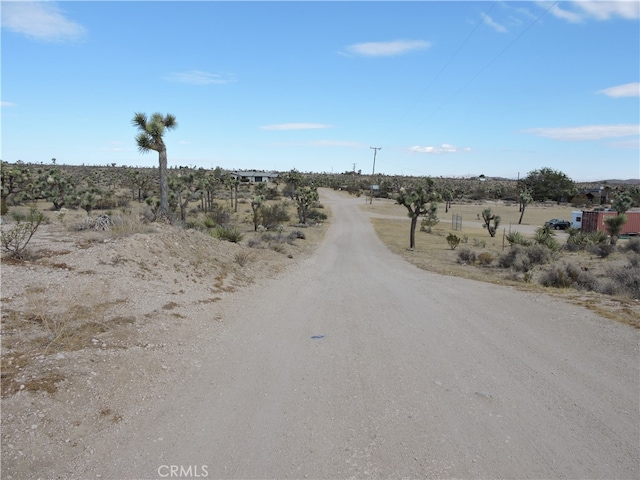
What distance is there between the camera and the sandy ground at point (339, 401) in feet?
16.4

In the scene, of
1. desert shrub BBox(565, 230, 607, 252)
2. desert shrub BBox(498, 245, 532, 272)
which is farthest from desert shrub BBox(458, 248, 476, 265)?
desert shrub BBox(565, 230, 607, 252)

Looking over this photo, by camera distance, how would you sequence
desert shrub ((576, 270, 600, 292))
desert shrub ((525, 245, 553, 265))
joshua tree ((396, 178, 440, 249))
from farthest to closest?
joshua tree ((396, 178, 440, 249)) < desert shrub ((525, 245, 553, 265)) < desert shrub ((576, 270, 600, 292))

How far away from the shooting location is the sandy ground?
4984 mm

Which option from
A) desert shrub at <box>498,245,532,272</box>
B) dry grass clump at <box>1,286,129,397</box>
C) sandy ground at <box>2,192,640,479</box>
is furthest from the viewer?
desert shrub at <box>498,245,532,272</box>

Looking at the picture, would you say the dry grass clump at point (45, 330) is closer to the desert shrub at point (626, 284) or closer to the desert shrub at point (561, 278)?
the desert shrub at point (626, 284)

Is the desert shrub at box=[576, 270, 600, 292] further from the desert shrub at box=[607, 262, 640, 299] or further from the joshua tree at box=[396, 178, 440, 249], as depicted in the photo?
the joshua tree at box=[396, 178, 440, 249]

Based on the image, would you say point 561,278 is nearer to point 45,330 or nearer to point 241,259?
point 241,259

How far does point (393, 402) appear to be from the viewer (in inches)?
258

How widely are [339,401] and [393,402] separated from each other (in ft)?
2.53

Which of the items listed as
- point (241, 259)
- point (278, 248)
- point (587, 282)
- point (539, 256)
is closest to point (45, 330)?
point (241, 259)

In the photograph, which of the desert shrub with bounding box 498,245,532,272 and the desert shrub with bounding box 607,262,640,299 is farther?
the desert shrub with bounding box 498,245,532,272

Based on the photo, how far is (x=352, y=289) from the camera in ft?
51.9

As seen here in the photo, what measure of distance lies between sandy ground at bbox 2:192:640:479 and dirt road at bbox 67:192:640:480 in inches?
0.9

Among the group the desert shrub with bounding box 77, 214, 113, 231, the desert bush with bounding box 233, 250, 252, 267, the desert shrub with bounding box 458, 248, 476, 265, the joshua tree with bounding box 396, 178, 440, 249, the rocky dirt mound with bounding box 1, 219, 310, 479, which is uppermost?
the joshua tree with bounding box 396, 178, 440, 249
